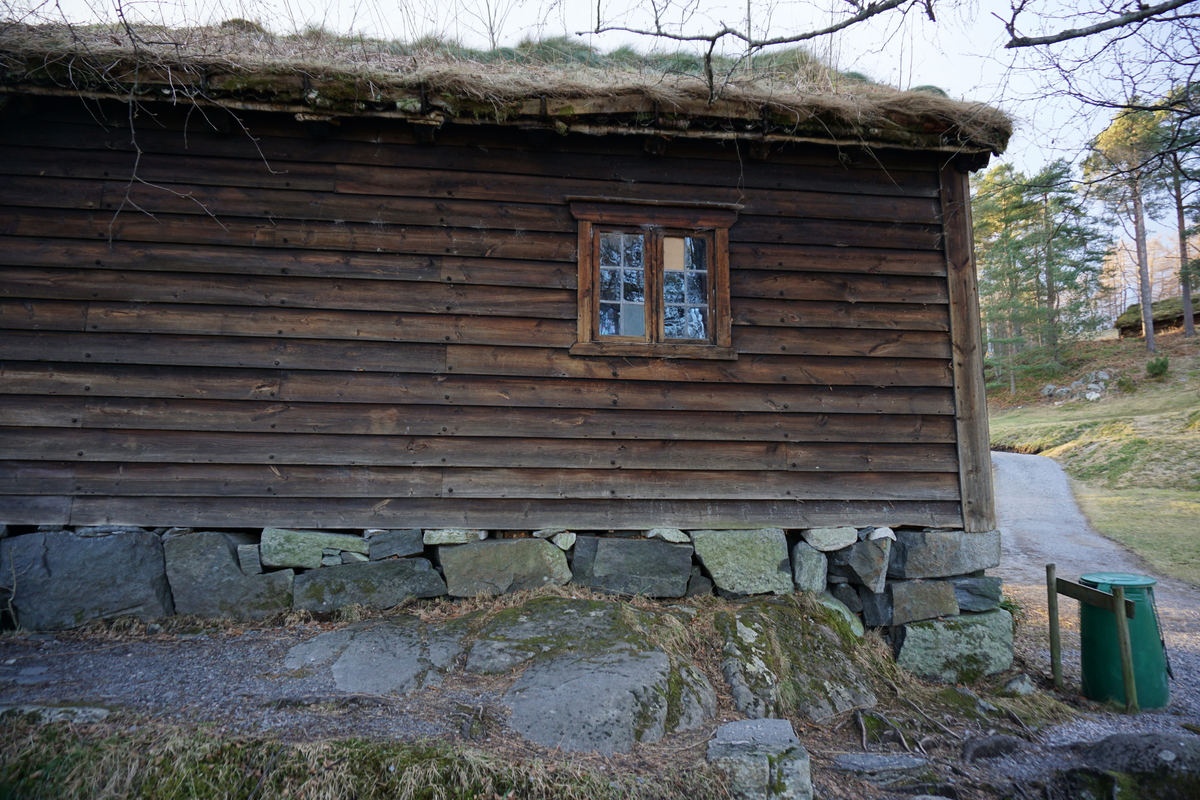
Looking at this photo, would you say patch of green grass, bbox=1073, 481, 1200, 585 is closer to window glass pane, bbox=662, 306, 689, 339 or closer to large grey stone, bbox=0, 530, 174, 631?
window glass pane, bbox=662, 306, 689, 339

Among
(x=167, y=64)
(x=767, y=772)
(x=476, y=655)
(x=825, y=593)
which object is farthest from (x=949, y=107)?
(x=167, y=64)

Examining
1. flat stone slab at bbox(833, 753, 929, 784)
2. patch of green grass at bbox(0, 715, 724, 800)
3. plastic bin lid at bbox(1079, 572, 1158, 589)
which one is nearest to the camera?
patch of green grass at bbox(0, 715, 724, 800)

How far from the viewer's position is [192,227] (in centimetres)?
438

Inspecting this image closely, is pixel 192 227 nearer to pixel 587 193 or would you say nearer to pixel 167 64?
pixel 167 64

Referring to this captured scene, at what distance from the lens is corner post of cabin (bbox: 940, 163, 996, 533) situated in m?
4.78

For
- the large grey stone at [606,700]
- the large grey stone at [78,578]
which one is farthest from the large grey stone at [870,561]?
the large grey stone at [78,578]

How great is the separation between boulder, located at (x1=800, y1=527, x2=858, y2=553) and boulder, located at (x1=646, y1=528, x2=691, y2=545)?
3.21 ft

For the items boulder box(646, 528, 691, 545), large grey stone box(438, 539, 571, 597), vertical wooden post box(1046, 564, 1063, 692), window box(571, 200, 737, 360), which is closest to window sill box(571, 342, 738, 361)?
window box(571, 200, 737, 360)

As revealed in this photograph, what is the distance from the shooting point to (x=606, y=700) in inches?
129

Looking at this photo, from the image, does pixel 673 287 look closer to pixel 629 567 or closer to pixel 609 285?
pixel 609 285

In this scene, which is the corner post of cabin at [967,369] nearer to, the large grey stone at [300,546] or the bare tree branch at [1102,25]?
the bare tree branch at [1102,25]

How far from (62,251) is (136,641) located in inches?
108

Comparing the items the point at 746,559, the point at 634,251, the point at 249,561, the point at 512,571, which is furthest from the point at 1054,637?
the point at 249,561

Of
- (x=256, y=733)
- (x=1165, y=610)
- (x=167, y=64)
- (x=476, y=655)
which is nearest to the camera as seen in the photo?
(x=256, y=733)
